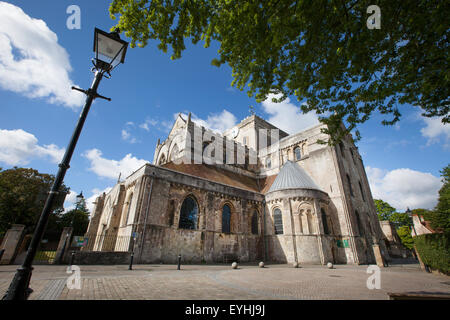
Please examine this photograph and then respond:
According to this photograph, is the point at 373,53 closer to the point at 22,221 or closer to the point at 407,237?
the point at 22,221

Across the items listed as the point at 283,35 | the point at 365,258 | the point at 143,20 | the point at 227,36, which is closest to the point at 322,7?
the point at 283,35

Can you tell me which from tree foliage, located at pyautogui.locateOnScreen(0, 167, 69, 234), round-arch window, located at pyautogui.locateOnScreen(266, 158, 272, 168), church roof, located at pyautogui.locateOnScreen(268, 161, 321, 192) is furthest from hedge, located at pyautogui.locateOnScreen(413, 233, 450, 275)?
tree foliage, located at pyautogui.locateOnScreen(0, 167, 69, 234)

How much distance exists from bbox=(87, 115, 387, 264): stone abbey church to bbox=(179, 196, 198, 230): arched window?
0.09 metres

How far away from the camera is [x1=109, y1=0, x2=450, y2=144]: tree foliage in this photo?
5.04 m

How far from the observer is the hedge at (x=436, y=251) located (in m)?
10.8

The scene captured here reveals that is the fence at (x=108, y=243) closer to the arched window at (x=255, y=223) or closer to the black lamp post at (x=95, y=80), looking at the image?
the black lamp post at (x=95, y=80)

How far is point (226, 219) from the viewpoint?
20.5 meters

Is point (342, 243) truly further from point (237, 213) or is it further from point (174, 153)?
point (174, 153)

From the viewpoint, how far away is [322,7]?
16.3 ft

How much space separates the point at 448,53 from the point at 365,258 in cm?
2138

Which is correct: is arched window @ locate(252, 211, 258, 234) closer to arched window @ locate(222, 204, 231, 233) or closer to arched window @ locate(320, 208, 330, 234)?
arched window @ locate(222, 204, 231, 233)

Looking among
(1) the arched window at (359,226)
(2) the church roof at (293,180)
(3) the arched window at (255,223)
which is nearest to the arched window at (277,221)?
(3) the arched window at (255,223)
